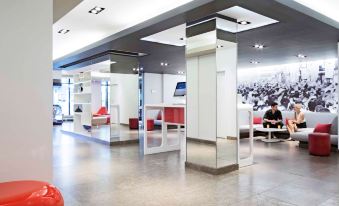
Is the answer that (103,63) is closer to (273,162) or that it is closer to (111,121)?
(111,121)

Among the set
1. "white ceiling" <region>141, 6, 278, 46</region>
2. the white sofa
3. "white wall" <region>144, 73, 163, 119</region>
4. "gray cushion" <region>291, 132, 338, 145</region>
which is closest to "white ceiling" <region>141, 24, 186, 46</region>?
"white ceiling" <region>141, 6, 278, 46</region>

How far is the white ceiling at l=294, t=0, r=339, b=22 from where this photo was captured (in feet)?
15.0

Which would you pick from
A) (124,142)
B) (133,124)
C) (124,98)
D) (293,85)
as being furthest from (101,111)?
(293,85)

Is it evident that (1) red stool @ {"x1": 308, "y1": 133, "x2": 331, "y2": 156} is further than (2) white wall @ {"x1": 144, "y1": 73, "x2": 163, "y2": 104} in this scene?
No

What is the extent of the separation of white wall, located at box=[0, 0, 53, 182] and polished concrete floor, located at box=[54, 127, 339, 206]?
4.25 feet

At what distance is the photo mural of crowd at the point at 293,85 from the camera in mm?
9742

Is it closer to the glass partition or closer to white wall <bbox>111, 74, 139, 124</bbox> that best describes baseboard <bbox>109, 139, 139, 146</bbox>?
the glass partition

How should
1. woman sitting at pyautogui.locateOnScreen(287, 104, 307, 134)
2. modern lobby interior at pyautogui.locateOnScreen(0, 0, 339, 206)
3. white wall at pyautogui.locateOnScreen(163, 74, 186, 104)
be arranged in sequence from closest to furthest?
1. modern lobby interior at pyautogui.locateOnScreen(0, 0, 339, 206)
2. woman sitting at pyautogui.locateOnScreen(287, 104, 307, 134)
3. white wall at pyautogui.locateOnScreen(163, 74, 186, 104)

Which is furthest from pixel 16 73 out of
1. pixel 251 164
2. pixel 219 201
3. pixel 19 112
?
pixel 251 164

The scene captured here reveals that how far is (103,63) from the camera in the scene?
27.1ft

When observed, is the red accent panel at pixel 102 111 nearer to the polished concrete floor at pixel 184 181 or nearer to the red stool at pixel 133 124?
the red stool at pixel 133 124

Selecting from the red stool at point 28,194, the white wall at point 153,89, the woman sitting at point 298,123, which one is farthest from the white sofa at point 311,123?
the red stool at point 28,194

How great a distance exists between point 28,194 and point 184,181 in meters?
2.82

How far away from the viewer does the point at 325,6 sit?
496 centimetres
